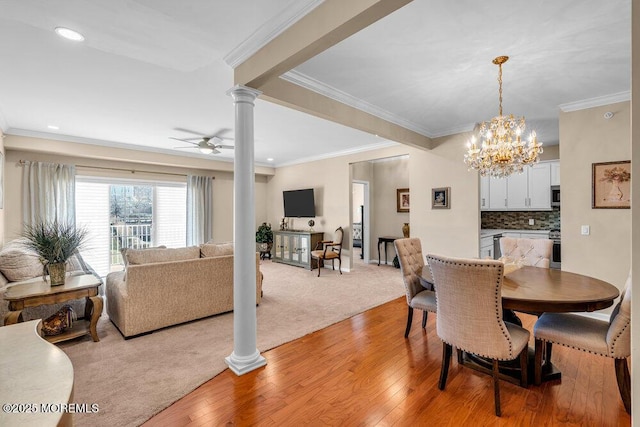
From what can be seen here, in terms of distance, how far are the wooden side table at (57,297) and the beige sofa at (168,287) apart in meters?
0.22

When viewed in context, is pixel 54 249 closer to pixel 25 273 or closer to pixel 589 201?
pixel 25 273

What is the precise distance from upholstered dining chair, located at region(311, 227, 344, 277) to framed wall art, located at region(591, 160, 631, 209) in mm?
3907

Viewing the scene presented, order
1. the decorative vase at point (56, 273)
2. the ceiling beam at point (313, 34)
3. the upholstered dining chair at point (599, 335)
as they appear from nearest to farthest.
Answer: the ceiling beam at point (313, 34) → the upholstered dining chair at point (599, 335) → the decorative vase at point (56, 273)

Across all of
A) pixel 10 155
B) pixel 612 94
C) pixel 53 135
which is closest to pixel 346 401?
pixel 612 94

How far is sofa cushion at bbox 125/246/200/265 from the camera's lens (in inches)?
126

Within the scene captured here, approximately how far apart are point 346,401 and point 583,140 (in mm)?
3990

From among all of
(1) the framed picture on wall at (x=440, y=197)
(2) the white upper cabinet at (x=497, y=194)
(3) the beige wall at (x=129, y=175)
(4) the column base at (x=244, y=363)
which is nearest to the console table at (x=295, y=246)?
(3) the beige wall at (x=129, y=175)

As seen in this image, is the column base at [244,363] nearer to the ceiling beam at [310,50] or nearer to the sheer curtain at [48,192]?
the ceiling beam at [310,50]

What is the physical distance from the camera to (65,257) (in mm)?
2881

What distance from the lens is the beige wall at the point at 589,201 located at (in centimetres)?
327

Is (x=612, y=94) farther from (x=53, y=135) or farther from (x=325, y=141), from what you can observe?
(x=53, y=135)

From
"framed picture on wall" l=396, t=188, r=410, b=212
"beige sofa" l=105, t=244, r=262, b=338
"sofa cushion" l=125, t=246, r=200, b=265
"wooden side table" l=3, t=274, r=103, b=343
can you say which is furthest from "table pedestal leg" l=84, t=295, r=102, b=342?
"framed picture on wall" l=396, t=188, r=410, b=212

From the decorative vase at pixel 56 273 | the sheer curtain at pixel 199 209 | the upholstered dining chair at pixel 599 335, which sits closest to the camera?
the upholstered dining chair at pixel 599 335

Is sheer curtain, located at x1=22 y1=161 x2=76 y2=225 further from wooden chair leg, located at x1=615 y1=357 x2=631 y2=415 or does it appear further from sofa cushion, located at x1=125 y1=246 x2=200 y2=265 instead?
wooden chair leg, located at x1=615 y1=357 x2=631 y2=415
